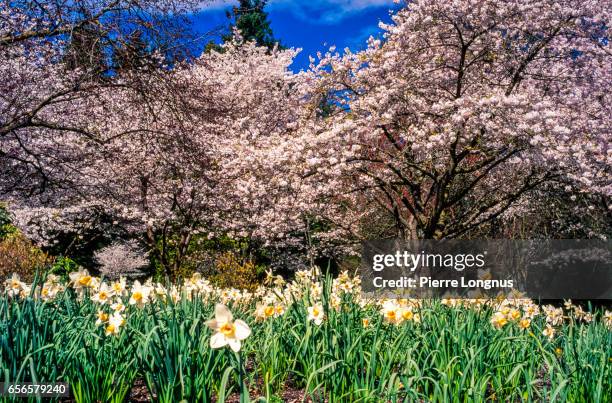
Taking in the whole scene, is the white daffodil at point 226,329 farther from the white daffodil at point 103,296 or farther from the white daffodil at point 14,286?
→ the white daffodil at point 14,286

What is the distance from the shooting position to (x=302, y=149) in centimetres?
966

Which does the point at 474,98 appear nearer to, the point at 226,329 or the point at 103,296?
the point at 103,296

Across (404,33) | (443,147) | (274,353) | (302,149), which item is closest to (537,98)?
(443,147)

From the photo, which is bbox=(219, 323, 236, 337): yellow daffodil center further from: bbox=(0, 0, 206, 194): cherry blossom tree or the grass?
bbox=(0, 0, 206, 194): cherry blossom tree

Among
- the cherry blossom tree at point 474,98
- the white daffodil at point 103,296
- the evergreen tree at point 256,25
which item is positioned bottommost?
the white daffodil at point 103,296

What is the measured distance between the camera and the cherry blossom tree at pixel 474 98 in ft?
27.8

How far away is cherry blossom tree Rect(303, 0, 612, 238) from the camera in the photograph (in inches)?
334

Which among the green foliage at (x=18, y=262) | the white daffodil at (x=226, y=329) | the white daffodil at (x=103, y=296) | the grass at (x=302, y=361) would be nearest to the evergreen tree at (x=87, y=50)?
the green foliage at (x=18, y=262)

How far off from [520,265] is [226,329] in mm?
14188

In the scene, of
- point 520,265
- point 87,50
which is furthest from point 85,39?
point 520,265

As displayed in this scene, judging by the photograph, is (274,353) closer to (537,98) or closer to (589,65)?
(537,98)

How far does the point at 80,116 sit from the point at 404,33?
779 centimetres

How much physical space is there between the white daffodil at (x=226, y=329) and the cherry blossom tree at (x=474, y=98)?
23.2 ft

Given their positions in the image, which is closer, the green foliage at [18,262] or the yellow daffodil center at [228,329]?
the yellow daffodil center at [228,329]
